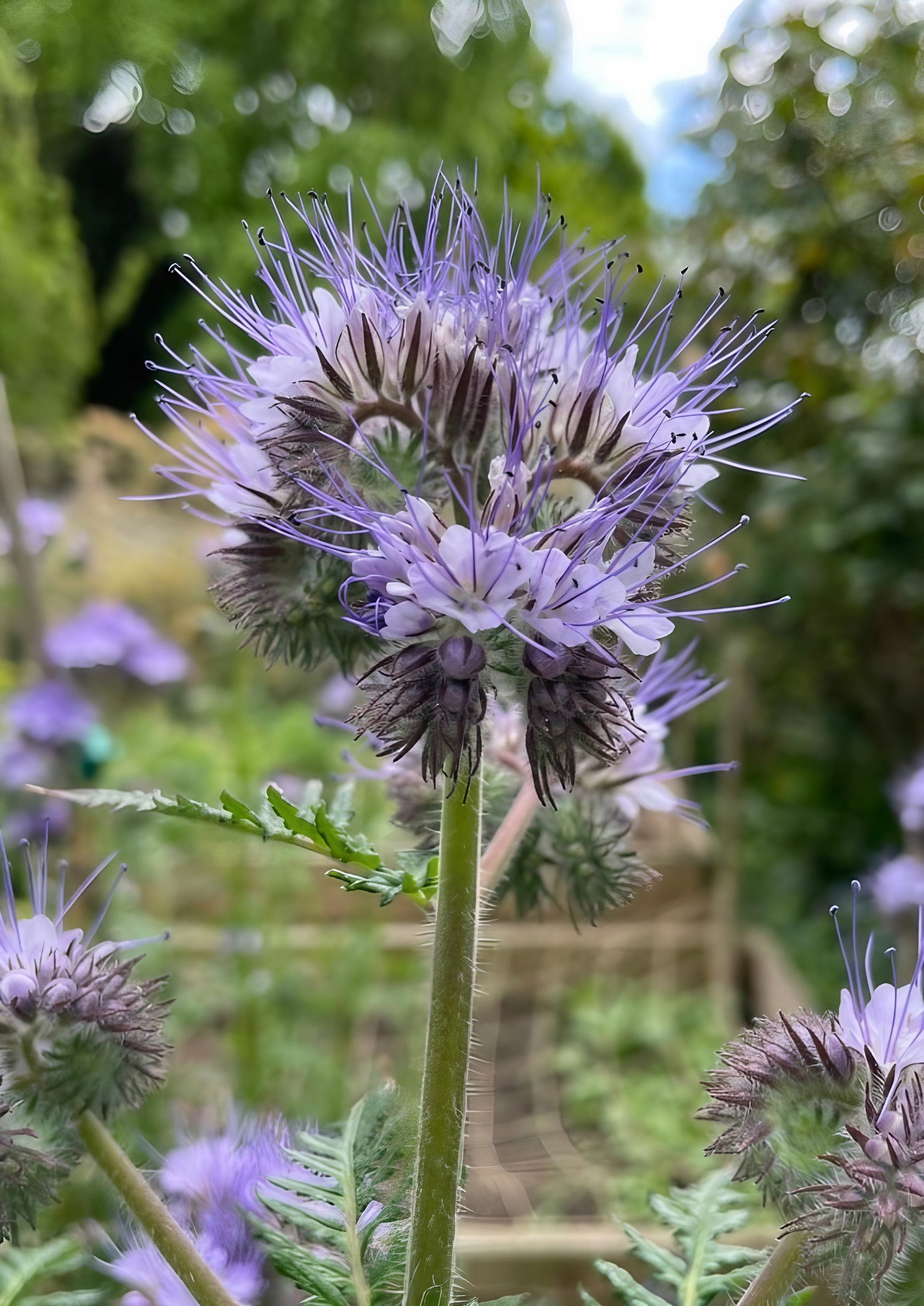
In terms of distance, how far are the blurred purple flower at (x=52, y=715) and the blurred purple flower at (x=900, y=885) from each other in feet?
4.23

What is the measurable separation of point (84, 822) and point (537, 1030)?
4.27ft

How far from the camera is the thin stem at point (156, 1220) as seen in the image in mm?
523

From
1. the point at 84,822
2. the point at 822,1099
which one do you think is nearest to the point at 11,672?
the point at 84,822

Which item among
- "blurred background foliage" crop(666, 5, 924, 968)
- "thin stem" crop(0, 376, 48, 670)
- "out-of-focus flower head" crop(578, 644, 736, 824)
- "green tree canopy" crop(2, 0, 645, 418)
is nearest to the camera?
"out-of-focus flower head" crop(578, 644, 736, 824)

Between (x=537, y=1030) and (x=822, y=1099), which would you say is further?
(x=537, y=1030)

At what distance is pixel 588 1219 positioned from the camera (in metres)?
1.89

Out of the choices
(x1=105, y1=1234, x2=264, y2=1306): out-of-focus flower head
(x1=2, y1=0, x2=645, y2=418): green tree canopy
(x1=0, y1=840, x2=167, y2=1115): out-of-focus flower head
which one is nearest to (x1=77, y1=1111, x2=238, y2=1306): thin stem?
(x1=0, y1=840, x2=167, y2=1115): out-of-focus flower head

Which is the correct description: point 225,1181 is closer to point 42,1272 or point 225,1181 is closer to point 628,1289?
point 42,1272

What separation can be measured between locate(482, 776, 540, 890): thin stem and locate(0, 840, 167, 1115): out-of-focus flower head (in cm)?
19

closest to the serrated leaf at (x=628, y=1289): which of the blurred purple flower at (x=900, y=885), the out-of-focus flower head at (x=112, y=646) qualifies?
the blurred purple flower at (x=900, y=885)

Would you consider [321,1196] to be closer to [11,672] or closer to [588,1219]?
[588,1219]

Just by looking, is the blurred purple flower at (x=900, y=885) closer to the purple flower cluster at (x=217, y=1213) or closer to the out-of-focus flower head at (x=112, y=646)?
the purple flower cluster at (x=217, y=1213)

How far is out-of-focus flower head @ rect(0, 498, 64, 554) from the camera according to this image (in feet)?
5.44

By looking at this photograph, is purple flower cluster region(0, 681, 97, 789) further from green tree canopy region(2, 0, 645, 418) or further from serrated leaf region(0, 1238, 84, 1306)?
serrated leaf region(0, 1238, 84, 1306)
